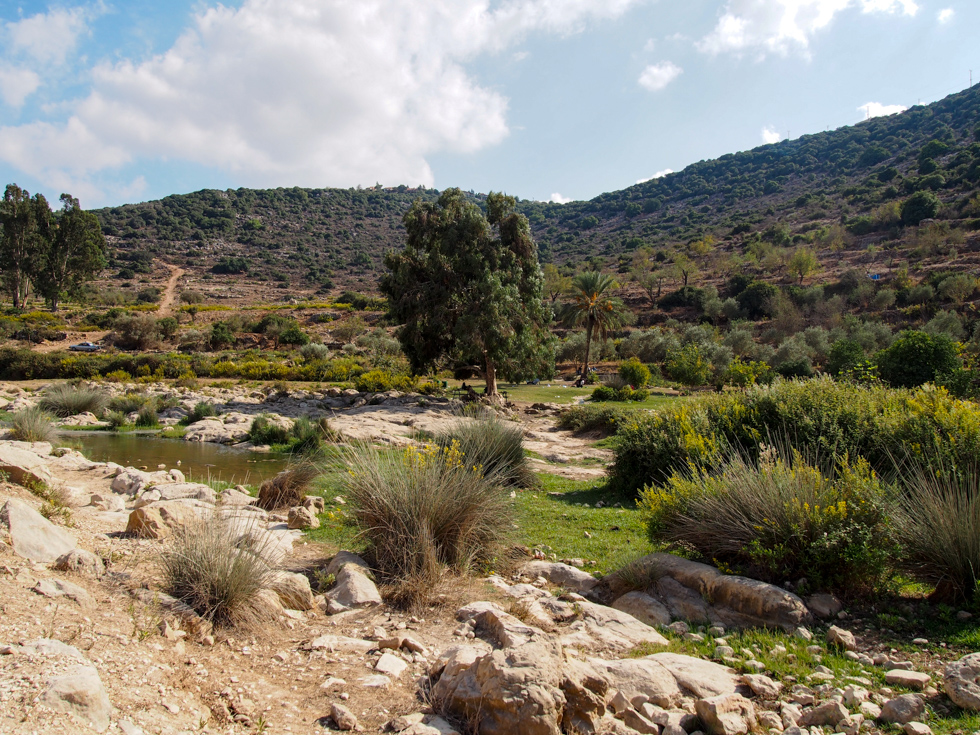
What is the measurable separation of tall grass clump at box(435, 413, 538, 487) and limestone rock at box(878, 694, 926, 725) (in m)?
5.98

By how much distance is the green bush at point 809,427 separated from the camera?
7180 mm

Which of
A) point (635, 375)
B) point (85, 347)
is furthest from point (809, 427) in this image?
point (85, 347)

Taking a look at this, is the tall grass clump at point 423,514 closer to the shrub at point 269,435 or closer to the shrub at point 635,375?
the shrub at point 269,435

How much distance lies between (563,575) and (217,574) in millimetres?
3487

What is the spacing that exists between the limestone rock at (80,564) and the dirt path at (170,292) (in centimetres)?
5469

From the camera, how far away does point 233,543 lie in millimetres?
4441

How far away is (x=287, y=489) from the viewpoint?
9.23 metres

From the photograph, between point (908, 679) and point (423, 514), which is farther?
point (423, 514)

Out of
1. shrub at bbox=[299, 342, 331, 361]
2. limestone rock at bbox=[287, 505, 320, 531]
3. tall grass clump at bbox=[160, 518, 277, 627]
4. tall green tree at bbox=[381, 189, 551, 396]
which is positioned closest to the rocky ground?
tall grass clump at bbox=[160, 518, 277, 627]

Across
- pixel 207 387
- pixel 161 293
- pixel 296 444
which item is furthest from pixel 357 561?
pixel 161 293

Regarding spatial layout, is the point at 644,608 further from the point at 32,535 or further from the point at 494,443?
the point at 32,535

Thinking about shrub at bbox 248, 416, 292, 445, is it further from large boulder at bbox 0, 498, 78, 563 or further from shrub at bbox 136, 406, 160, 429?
large boulder at bbox 0, 498, 78, 563

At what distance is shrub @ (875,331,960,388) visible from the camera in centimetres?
2044

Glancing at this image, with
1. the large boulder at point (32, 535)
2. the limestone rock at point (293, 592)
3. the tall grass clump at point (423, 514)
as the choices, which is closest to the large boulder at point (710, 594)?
the tall grass clump at point (423, 514)
